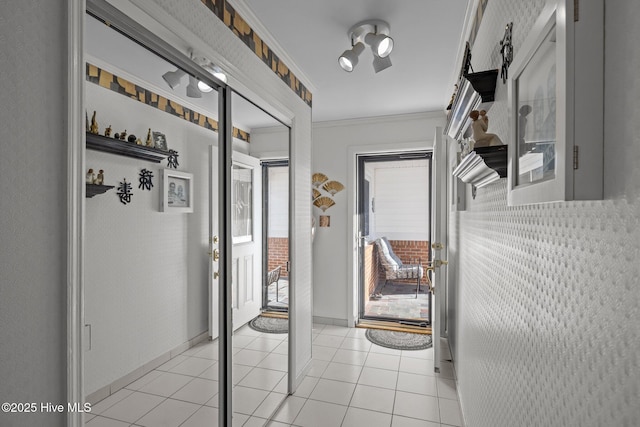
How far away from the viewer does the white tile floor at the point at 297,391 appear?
1365 millimetres

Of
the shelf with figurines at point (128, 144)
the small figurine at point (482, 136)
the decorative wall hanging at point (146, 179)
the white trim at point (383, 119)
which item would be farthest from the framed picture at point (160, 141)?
the white trim at point (383, 119)

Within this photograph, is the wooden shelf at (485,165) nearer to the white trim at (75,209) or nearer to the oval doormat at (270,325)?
the white trim at (75,209)

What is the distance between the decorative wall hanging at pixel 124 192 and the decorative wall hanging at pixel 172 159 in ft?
0.84

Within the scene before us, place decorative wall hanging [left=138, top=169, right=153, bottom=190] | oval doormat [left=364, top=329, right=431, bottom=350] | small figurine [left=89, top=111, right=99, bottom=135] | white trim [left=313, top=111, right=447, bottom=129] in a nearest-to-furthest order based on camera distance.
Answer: small figurine [left=89, top=111, right=99, bottom=135] → decorative wall hanging [left=138, top=169, right=153, bottom=190] → oval doormat [left=364, top=329, right=431, bottom=350] → white trim [left=313, top=111, right=447, bottom=129]

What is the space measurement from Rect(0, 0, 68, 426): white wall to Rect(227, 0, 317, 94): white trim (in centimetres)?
117

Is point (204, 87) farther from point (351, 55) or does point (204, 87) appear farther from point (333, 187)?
point (333, 187)

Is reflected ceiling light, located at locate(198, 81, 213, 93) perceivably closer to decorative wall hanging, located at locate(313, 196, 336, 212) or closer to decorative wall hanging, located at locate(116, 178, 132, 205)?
decorative wall hanging, located at locate(116, 178, 132, 205)

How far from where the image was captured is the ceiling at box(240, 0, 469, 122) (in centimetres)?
193

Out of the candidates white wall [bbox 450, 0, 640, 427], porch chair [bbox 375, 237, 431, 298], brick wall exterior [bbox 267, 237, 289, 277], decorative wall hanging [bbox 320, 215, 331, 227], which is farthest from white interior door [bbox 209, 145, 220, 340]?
porch chair [bbox 375, 237, 431, 298]

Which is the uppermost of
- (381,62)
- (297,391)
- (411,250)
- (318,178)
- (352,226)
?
(381,62)

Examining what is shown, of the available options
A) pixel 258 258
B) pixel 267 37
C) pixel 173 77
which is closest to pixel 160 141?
pixel 173 77

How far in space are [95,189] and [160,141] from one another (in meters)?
0.40

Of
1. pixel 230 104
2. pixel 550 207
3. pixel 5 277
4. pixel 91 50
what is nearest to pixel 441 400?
pixel 550 207

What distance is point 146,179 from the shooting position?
4.32 feet
